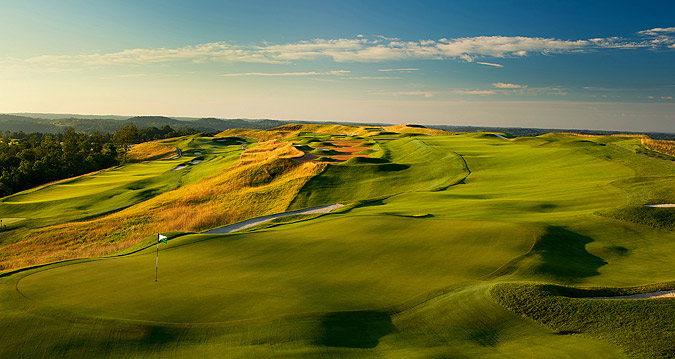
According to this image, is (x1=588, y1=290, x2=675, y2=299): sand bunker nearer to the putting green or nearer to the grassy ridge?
the putting green

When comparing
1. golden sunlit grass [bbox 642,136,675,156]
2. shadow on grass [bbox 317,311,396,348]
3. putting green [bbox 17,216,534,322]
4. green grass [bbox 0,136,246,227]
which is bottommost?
green grass [bbox 0,136,246,227]

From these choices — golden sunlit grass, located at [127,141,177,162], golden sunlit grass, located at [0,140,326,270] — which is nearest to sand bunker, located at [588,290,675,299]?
golden sunlit grass, located at [0,140,326,270]

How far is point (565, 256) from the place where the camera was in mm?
15070

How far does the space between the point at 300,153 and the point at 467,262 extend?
126ft

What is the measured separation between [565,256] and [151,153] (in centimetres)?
9896

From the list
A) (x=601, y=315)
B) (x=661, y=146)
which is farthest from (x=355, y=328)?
(x=661, y=146)

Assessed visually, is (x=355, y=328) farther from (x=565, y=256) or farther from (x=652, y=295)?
(x=565, y=256)

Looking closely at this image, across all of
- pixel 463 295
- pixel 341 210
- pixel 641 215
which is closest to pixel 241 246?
pixel 463 295

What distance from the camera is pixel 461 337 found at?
9344 millimetres

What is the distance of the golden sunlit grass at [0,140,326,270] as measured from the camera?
84.6 ft

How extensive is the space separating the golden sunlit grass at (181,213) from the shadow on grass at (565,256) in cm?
2074

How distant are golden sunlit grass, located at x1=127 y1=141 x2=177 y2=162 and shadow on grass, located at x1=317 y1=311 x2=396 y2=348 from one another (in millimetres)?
85625

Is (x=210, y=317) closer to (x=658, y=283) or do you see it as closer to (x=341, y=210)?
(x=658, y=283)

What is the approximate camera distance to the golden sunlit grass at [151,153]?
90.7 m
